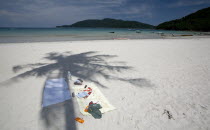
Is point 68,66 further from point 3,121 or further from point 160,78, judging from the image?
point 160,78

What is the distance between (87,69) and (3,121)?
328 cm

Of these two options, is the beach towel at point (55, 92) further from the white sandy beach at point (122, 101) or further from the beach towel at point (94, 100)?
the beach towel at point (94, 100)

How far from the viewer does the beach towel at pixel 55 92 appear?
9.82 ft

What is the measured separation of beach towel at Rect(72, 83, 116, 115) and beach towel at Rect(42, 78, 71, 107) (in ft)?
1.01

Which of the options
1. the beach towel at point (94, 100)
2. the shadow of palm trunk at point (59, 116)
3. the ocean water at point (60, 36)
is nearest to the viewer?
the shadow of palm trunk at point (59, 116)

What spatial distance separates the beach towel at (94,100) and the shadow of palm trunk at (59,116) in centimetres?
24

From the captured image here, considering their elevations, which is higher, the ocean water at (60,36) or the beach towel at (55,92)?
the ocean water at (60,36)

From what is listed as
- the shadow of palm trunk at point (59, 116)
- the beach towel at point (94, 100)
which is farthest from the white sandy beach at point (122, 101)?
the beach towel at point (94, 100)

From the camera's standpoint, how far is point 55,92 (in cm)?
341

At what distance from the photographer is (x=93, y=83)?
403 centimetres

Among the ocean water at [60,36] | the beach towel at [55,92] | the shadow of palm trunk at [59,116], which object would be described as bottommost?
the shadow of palm trunk at [59,116]

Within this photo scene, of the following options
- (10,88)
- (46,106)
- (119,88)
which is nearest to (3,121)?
(46,106)

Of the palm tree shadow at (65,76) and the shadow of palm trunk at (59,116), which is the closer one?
the shadow of palm trunk at (59,116)

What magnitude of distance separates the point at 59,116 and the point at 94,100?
3.11 feet
